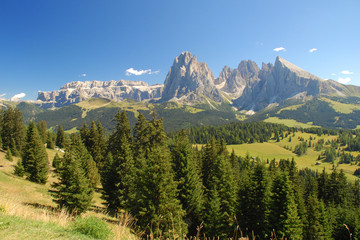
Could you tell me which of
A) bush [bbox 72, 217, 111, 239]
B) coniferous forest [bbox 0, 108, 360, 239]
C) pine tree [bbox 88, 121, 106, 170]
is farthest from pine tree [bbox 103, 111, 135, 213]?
bush [bbox 72, 217, 111, 239]

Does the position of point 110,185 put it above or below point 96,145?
below

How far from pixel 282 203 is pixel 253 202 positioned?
4519 mm

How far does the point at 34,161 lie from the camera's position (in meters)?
36.8

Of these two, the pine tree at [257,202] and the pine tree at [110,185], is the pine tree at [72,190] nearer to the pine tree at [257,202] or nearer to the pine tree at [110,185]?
the pine tree at [110,185]

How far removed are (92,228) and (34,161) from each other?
40.2 metres

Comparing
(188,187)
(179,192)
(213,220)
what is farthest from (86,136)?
(213,220)

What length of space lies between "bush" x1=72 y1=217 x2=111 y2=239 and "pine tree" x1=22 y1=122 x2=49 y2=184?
3903 centimetres

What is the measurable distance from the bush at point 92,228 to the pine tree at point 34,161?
3903 cm

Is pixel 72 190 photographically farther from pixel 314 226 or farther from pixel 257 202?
pixel 314 226

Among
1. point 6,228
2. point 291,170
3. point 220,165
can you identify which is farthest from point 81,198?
point 291,170

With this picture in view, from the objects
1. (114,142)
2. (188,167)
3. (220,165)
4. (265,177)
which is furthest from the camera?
(114,142)

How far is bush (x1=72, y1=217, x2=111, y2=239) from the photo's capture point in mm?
6597

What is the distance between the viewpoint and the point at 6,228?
558cm

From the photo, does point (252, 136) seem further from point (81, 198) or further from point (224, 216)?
point (81, 198)
